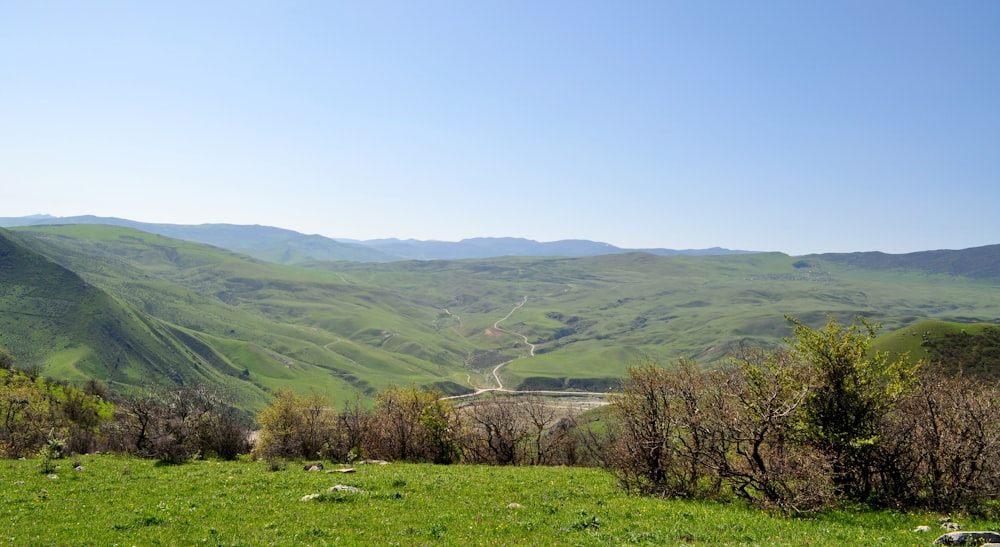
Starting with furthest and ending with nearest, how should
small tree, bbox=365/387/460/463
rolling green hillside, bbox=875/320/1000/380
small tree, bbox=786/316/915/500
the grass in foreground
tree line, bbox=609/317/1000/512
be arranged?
rolling green hillside, bbox=875/320/1000/380, small tree, bbox=365/387/460/463, small tree, bbox=786/316/915/500, tree line, bbox=609/317/1000/512, the grass in foreground

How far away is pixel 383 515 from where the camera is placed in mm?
21297

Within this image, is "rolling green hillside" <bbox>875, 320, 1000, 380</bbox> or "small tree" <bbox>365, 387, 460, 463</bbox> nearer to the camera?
"small tree" <bbox>365, 387, 460, 463</bbox>

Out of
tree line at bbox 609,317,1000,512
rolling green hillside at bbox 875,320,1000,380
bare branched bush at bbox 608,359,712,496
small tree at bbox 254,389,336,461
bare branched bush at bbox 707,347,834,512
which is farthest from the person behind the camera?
rolling green hillside at bbox 875,320,1000,380

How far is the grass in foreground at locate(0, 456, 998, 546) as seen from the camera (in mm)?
18000

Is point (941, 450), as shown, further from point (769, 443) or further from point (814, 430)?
point (769, 443)

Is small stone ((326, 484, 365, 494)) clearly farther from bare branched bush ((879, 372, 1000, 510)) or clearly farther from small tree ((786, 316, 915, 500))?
bare branched bush ((879, 372, 1000, 510))

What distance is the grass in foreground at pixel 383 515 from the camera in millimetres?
18000

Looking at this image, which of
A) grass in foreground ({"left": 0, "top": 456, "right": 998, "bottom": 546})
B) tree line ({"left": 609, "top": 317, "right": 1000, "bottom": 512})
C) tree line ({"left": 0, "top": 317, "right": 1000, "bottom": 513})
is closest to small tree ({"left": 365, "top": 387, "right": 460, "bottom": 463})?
tree line ({"left": 0, "top": 317, "right": 1000, "bottom": 513})

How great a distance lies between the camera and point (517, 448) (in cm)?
5047

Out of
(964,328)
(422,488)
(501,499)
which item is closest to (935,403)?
(501,499)

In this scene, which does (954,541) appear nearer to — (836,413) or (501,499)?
(836,413)

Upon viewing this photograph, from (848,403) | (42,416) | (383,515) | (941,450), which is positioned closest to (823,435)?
(848,403)

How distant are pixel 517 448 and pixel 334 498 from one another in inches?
1142

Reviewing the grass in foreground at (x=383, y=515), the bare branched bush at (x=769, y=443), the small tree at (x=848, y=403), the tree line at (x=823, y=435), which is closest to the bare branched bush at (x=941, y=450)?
the tree line at (x=823, y=435)
